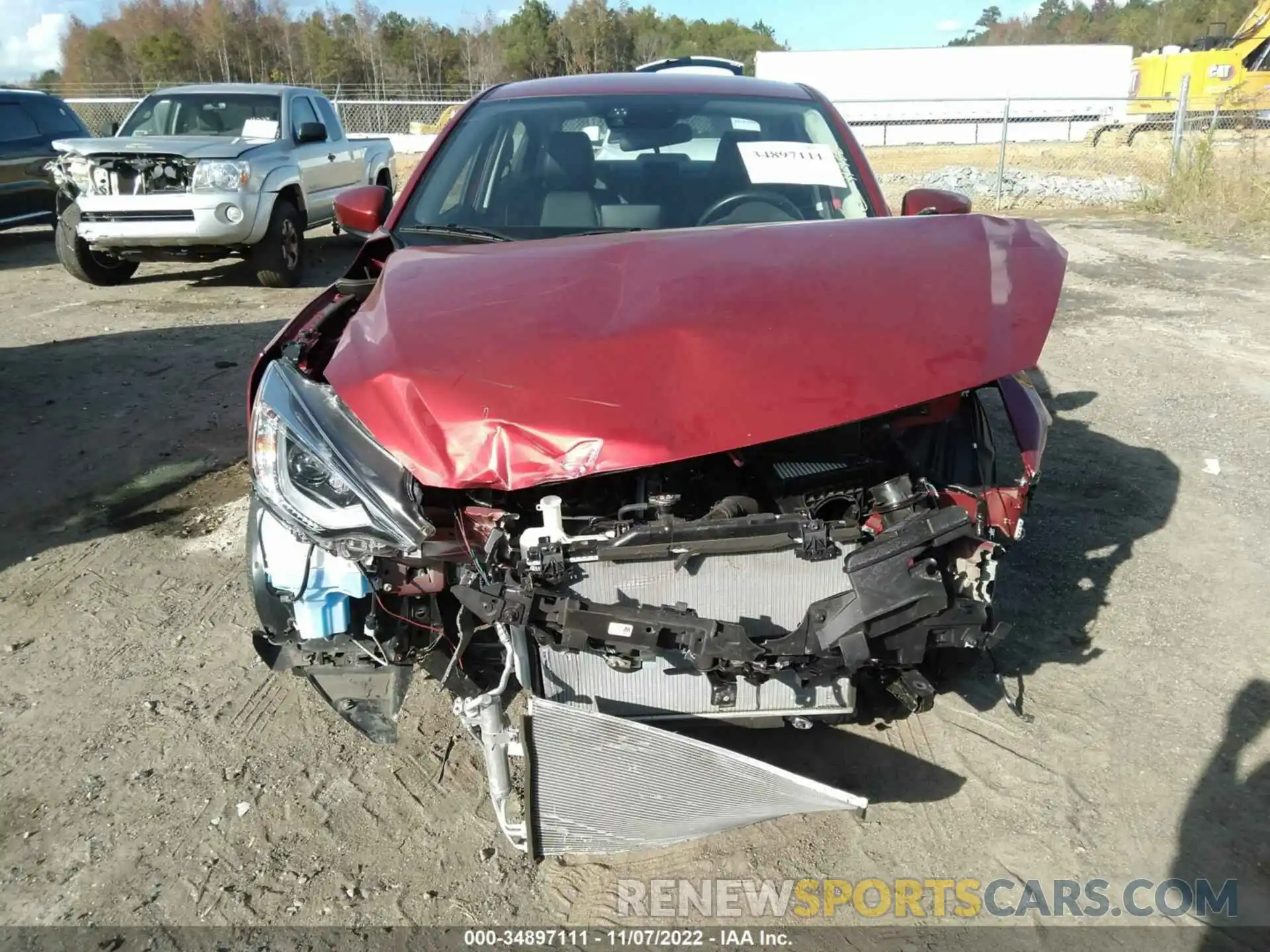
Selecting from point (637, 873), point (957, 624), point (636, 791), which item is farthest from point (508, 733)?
point (957, 624)

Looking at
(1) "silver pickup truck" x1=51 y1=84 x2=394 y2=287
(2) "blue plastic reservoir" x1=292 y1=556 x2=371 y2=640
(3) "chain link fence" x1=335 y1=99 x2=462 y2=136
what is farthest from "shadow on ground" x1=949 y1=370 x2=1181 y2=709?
(3) "chain link fence" x1=335 y1=99 x2=462 y2=136

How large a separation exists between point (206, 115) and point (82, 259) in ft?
6.31

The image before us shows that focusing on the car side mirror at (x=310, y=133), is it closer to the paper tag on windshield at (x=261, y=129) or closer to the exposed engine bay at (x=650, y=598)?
the paper tag on windshield at (x=261, y=129)

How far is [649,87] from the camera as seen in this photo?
3.87 metres

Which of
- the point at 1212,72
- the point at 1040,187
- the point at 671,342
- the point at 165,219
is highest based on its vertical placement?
the point at 1212,72

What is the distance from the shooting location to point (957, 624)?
220 cm

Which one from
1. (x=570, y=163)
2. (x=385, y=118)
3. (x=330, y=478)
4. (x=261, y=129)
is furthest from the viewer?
(x=385, y=118)

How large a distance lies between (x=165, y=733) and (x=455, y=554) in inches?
54.5

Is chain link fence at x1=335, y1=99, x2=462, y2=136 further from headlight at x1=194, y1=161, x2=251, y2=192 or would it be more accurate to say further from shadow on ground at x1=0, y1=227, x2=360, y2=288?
headlight at x1=194, y1=161, x2=251, y2=192

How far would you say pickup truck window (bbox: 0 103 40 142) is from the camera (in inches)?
421

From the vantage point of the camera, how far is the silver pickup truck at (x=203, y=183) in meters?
8.28

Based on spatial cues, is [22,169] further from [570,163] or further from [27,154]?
[570,163]

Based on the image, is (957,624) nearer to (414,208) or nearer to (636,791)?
(636,791)

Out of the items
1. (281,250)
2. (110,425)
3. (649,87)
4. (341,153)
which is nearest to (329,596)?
(649,87)
